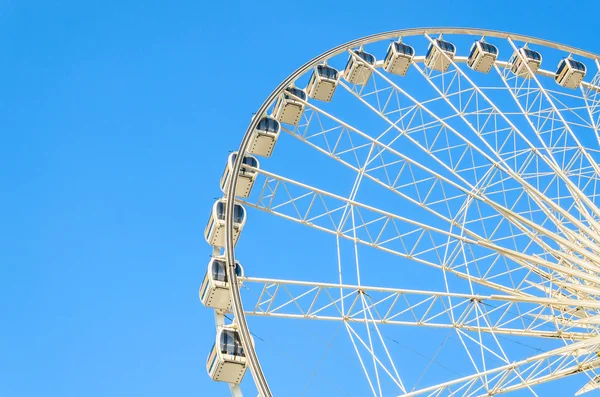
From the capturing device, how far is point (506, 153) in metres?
32.4

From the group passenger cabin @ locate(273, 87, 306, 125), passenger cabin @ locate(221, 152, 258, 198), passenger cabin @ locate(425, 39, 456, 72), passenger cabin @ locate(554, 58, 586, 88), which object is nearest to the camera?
passenger cabin @ locate(221, 152, 258, 198)

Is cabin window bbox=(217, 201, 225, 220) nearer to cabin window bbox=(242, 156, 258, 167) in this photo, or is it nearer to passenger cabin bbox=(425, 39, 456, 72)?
cabin window bbox=(242, 156, 258, 167)

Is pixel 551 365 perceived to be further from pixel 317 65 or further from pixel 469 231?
pixel 317 65

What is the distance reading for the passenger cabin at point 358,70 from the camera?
111 feet

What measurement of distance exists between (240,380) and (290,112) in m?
10.8

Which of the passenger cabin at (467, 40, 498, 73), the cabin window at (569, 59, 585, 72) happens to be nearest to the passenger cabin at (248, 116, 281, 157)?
the passenger cabin at (467, 40, 498, 73)

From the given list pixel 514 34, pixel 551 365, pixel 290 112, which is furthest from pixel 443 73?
pixel 551 365

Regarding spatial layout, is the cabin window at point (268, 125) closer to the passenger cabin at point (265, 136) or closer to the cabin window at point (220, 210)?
the passenger cabin at point (265, 136)

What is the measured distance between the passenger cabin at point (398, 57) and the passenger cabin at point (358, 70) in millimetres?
1853

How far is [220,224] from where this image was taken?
26.8 metres

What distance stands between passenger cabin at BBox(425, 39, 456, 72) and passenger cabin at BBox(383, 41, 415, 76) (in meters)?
0.68

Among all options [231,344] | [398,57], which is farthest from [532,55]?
[231,344]

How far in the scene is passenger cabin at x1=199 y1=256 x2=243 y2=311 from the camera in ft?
80.2

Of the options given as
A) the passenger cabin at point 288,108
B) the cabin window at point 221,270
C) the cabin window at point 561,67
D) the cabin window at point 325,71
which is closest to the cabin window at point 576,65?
the cabin window at point 561,67
